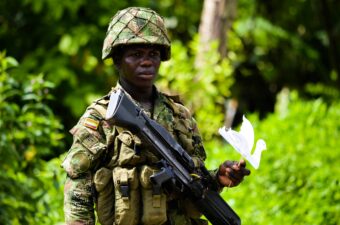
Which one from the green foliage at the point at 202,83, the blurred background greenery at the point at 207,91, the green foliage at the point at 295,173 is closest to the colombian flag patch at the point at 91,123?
the blurred background greenery at the point at 207,91

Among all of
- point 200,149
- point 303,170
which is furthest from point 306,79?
point 200,149

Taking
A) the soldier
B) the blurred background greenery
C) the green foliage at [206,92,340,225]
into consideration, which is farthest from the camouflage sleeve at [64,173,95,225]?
the green foliage at [206,92,340,225]

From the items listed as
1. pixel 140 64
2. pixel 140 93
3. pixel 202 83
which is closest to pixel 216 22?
pixel 202 83

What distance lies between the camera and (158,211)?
5.22 m

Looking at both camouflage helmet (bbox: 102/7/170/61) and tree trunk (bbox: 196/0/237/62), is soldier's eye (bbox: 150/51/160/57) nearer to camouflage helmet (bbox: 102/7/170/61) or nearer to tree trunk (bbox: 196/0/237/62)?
camouflage helmet (bbox: 102/7/170/61)

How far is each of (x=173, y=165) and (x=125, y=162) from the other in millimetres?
247

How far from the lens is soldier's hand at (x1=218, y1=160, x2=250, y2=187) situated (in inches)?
201

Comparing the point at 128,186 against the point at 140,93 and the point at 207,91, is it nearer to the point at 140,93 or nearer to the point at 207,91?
the point at 140,93

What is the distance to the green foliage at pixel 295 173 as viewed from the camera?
8117 mm

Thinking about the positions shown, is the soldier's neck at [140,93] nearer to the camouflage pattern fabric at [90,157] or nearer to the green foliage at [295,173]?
the camouflage pattern fabric at [90,157]

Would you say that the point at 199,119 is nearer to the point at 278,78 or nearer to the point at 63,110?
the point at 63,110

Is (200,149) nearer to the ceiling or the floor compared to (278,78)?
nearer to the floor

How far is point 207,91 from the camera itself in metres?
11.1

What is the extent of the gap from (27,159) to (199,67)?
3.47m
